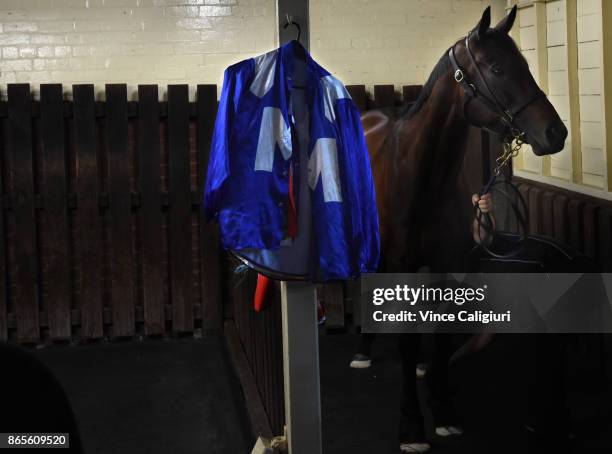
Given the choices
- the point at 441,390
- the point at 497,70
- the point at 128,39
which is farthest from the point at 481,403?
the point at 128,39

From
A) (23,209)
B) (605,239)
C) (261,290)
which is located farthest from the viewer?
(23,209)

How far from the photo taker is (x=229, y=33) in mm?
6133

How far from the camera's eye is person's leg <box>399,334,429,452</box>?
360cm

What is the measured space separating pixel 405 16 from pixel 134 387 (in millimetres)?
3326

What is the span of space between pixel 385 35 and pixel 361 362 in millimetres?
2644

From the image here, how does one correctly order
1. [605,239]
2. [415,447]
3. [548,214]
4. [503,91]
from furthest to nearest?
1. [548,214]
2. [605,239]
3. [415,447]
4. [503,91]

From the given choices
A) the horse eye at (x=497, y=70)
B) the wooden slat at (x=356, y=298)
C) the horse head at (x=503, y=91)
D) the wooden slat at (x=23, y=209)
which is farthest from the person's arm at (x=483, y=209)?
the wooden slat at (x=23, y=209)

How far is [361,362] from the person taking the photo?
15.6 feet

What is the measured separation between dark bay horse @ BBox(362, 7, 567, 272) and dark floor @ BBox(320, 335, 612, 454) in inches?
26.3

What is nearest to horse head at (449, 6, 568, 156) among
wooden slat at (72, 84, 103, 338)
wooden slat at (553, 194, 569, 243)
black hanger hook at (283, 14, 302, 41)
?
black hanger hook at (283, 14, 302, 41)

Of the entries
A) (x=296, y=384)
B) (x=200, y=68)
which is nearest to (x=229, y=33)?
(x=200, y=68)

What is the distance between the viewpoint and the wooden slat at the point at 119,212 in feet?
19.3

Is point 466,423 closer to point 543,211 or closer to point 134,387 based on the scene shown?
point 543,211

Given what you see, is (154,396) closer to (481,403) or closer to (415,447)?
(415,447)
